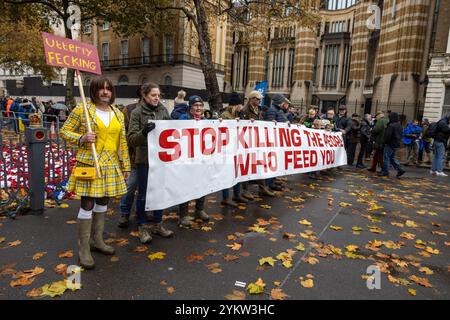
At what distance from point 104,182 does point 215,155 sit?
7.10ft

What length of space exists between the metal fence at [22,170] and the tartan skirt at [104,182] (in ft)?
6.70

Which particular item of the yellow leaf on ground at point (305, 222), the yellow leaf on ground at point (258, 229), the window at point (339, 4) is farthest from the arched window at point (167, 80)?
the yellow leaf on ground at point (258, 229)

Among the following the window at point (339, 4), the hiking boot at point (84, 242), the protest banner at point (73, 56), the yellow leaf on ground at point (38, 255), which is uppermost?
the window at point (339, 4)

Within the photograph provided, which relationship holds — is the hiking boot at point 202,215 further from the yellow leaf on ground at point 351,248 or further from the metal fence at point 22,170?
the metal fence at point 22,170

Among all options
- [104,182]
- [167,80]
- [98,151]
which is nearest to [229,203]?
[104,182]

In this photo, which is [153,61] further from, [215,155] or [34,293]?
[34,293]

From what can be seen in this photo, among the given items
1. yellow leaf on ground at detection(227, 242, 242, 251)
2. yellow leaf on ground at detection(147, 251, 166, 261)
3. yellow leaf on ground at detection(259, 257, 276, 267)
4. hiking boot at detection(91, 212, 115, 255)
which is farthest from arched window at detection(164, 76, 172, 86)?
yellow leaf on ground at detection(259, 257, 276, 267)

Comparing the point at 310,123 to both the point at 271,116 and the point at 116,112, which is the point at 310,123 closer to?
the point at 271,116

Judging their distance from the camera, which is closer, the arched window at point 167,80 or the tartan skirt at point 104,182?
the tartan skirt at point 104,182

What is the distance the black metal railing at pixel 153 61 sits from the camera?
35125mm

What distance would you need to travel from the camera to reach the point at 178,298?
10.1 feet

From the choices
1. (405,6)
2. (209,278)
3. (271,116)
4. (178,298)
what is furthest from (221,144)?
(405,6)

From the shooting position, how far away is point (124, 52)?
4131 cm
